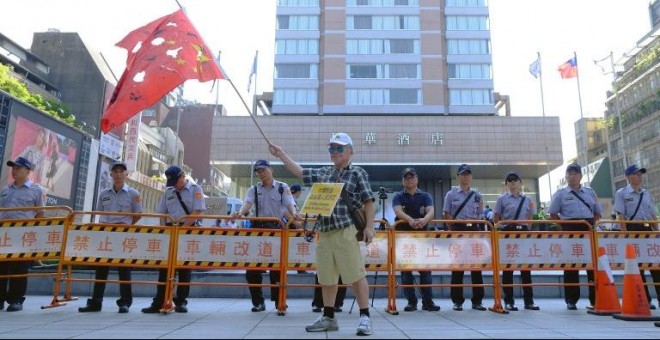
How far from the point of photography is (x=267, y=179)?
6309 millimetres

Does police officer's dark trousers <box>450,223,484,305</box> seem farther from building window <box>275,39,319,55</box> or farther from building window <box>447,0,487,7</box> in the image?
building window <box>447,0,487,7</box>

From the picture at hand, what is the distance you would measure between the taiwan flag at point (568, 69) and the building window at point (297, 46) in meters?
19.8

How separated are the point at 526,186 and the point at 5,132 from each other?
1335 inches

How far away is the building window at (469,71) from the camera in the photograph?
127 feet

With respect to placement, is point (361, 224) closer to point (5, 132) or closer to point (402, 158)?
point (5, 132)

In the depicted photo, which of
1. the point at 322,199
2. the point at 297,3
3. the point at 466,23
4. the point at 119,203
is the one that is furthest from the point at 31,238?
the point at 466,23

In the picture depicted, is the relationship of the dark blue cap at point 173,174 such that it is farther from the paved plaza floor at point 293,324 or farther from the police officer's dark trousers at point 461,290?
the police officer's dark trousers at point 461,290

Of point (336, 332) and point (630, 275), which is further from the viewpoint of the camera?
point (630, 275)

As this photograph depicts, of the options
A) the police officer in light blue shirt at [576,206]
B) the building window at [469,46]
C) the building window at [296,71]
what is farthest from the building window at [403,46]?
the police officer in light blue shirt at [576,206]

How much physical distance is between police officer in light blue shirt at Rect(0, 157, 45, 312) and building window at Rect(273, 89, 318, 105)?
33434 millimetres

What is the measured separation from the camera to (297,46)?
39.8 metres

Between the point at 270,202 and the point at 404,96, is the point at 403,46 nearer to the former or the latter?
the point at 404,96

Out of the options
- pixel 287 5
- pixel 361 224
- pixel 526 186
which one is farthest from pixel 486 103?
pixel 361 224

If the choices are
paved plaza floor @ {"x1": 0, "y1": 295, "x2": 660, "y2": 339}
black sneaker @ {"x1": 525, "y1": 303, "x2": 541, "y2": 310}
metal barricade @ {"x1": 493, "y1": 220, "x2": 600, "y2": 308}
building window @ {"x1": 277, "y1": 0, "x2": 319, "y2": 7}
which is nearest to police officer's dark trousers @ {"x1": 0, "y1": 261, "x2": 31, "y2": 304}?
paved plaza floor @ {"x1": 0, "y1": 295, "x2": 660, "y2": 339}
